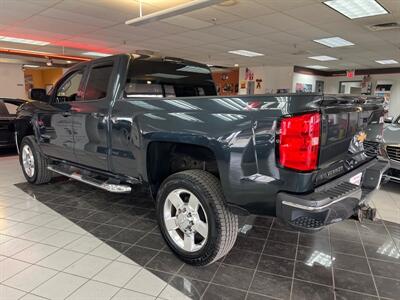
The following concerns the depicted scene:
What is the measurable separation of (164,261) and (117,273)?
0.37m

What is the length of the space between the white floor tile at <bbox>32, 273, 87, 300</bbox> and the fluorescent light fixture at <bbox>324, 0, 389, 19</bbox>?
5376mm

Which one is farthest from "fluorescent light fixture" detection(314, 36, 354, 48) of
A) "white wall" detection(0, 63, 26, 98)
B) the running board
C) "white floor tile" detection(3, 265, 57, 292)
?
"white wall" detection(0, 63, 26, 98)

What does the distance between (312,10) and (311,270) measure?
4.88 metres

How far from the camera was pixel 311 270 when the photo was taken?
→ 2.24 metres

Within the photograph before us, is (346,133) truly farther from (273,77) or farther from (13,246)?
(273,77)

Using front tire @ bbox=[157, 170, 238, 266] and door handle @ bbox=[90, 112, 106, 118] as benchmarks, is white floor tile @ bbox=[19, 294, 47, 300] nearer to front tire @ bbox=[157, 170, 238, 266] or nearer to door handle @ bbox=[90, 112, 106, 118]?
front tire @ bbox=[157, 170, 238, 266]

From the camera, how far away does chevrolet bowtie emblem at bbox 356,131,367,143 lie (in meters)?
2.10

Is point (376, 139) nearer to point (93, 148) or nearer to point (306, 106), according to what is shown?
point (306, 106)

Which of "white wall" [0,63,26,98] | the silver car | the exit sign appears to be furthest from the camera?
the exit sign

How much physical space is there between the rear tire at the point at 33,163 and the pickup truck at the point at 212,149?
0.92 metres

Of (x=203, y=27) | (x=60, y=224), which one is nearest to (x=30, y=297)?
(x=60, y=224)

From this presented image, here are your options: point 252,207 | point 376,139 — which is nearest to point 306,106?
point 252,207

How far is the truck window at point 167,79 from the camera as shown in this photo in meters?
2.88

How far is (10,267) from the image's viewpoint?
2.26m
